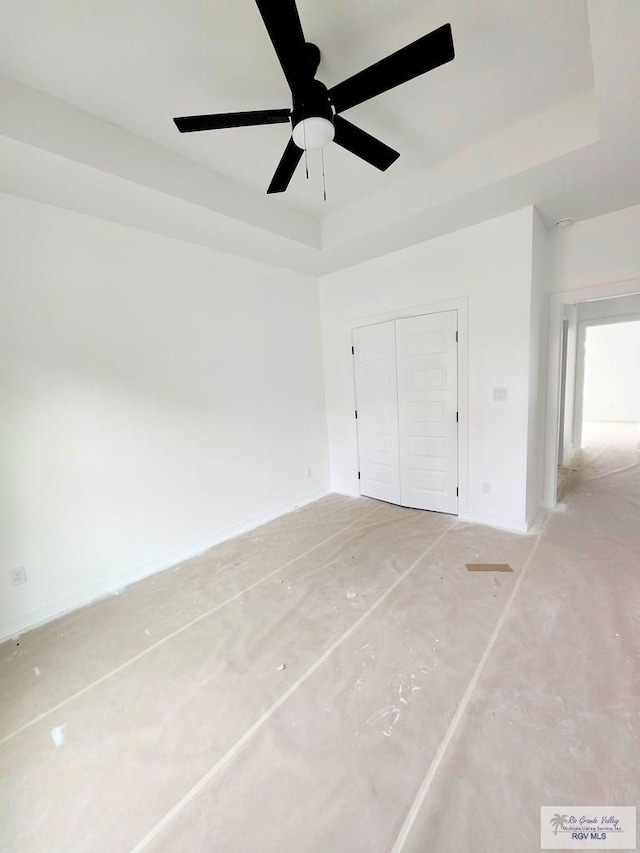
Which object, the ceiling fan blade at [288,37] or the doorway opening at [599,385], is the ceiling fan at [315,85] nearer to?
the ceiling fan blade at [288,37]

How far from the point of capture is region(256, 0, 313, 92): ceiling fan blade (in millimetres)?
1146

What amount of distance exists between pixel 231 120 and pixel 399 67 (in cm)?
74

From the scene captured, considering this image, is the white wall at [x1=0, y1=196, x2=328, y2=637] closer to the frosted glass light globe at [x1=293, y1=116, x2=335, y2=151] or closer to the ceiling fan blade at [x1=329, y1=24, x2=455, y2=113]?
the frosted glass light globe at [x1=293, y1=116, x2=335, y2=151]

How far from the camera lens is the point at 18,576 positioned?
6.98ft

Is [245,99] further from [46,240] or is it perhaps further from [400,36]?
[46,240]

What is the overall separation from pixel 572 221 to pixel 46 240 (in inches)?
152

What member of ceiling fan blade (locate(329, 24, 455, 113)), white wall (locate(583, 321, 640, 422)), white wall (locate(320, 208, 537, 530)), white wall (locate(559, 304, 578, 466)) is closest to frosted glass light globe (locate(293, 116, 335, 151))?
ceiling fan blade (locate(329, 24, 455, 113))

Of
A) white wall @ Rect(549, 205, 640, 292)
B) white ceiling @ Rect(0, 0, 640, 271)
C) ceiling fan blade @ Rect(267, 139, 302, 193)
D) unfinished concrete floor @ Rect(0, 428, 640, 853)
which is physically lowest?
unfinished concrete floor @ Rect(0, 428, 640, 853)

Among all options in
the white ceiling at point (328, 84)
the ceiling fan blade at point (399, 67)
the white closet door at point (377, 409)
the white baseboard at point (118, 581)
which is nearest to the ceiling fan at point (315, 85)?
the ceiling fan blade at point (399, 67)

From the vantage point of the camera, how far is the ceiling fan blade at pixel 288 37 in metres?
1.15

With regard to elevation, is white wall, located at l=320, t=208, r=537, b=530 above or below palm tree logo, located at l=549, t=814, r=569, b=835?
above

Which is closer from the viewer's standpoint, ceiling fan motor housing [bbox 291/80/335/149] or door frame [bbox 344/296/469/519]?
ceiling fan motor housing [bbox 291/80/335/149]

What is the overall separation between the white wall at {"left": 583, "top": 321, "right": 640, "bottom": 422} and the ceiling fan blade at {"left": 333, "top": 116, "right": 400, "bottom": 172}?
8.28m

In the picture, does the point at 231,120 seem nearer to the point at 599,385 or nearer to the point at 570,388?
the point at 570,388
